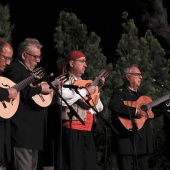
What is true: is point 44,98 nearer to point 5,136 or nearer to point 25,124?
point 25,124

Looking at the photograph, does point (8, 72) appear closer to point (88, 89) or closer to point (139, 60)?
point (88, 89)

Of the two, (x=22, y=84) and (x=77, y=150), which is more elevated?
(x=22, y=84)

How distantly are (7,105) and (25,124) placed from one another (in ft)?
1.39

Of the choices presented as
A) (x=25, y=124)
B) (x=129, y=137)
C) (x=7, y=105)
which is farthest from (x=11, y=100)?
(x=129, y=137)

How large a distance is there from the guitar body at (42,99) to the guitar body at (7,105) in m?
0.32

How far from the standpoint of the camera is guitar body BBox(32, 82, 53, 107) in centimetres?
689

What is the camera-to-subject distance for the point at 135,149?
27.5 ft

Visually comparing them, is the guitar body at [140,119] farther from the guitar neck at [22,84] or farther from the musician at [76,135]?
the guitar neck at [22,84]

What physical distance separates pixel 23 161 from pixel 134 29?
5.04m

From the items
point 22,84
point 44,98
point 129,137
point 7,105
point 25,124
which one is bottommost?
point 129,137

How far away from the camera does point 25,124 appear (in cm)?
679

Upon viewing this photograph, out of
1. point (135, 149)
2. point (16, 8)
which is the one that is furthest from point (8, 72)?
point (16, 8)

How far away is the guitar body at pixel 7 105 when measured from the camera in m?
6.39

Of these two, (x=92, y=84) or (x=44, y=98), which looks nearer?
(x=44, y=98)
